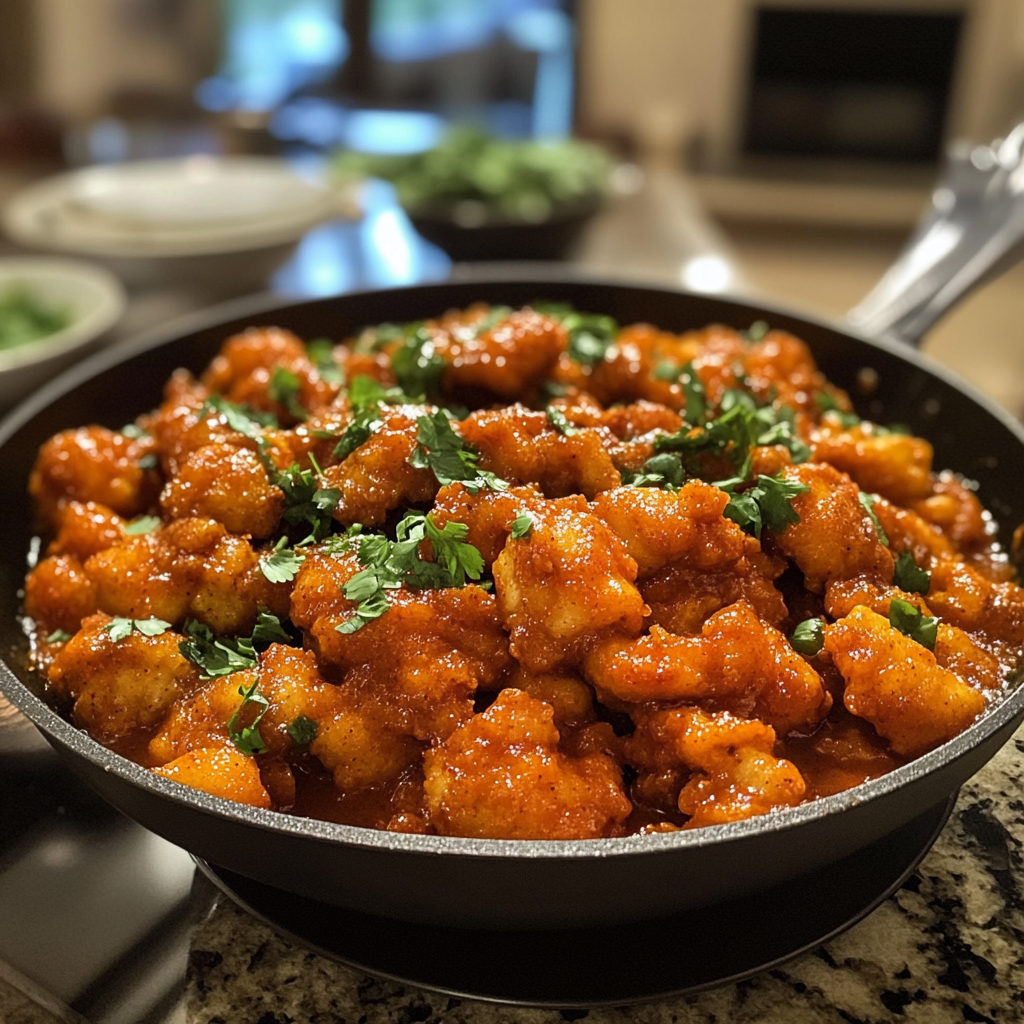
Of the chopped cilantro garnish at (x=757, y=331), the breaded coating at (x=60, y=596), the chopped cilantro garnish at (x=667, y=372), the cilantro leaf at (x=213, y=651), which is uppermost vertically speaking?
the chopped cilantro garnish at (x=667, y=372)

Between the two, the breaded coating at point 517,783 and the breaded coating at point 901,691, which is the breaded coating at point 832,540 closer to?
the breaded coating at point 901,691

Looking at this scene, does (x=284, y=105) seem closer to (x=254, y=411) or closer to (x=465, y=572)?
(x=254, y=411)

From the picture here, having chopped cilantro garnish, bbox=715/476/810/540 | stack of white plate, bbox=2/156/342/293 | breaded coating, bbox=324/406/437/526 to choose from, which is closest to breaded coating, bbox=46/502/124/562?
breaded coating, bbox=324/406/437/526

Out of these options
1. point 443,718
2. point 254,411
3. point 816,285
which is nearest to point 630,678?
point 443,718

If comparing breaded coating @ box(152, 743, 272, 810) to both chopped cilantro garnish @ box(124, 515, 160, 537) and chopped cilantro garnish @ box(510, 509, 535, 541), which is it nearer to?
chopped cilantro garnish @ box(510, 509, 535, 541)

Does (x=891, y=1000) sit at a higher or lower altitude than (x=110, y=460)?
lower

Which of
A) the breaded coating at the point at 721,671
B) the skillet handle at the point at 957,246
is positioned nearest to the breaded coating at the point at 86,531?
the breaded coating at the point at 721,671

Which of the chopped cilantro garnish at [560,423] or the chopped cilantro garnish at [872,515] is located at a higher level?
the chopped cilantro garnish at [560,423]

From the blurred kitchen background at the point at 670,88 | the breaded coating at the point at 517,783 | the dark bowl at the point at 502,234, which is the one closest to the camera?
the breaded coating at the point at 517,783
